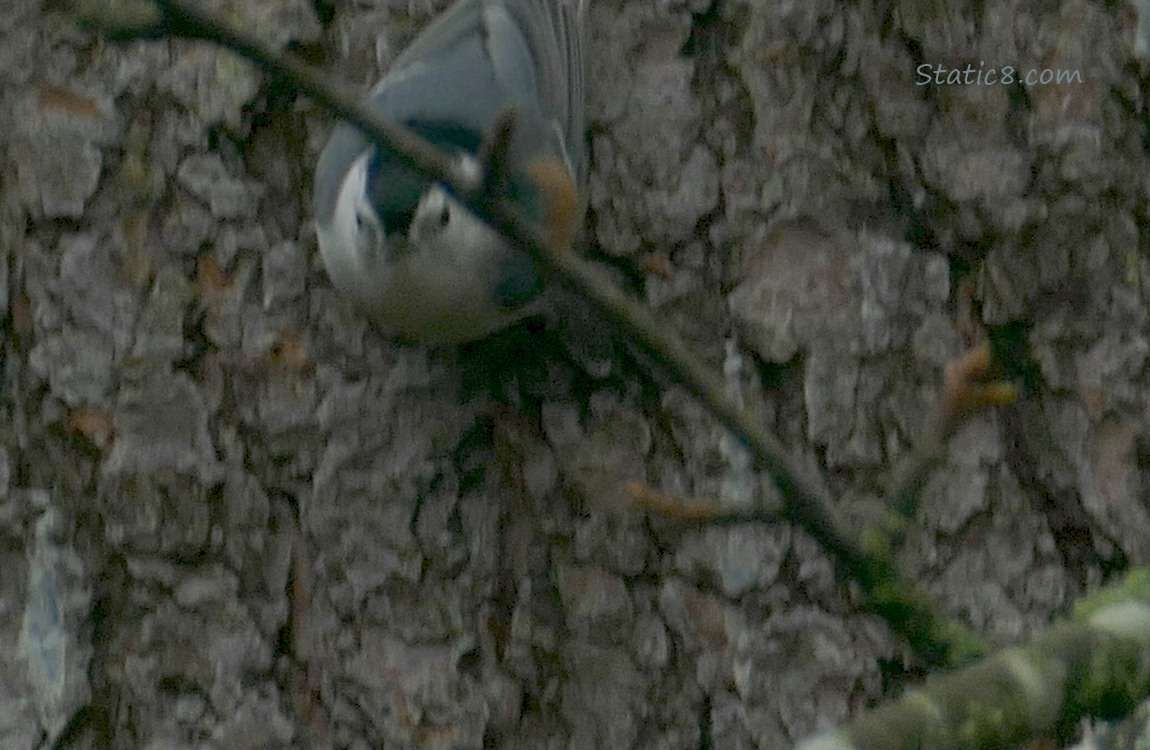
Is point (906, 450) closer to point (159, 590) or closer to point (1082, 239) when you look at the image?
point (1082, 239)

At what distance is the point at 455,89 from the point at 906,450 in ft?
2.09

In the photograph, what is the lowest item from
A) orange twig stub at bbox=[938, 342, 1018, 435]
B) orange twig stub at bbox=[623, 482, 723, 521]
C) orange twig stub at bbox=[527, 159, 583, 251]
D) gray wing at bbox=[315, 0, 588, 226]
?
orange twig stub at bbox=[623, 482, 723, 521]

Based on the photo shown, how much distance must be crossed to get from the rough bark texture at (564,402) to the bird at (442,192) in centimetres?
4

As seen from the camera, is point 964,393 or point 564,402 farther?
point 564,402

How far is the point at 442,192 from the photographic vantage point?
127 centimetres

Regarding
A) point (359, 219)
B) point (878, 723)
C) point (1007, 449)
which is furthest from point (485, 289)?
point (878, 723)

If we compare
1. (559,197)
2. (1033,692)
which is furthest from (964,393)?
(559,197)

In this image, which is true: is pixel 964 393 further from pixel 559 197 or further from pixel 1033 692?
pixel 559 197

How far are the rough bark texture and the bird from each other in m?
0.04

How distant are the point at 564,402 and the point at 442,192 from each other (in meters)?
0.24

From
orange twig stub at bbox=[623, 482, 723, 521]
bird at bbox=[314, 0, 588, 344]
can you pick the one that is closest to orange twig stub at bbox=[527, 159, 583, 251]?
bird at bbox=[314, 0, 588, 344]

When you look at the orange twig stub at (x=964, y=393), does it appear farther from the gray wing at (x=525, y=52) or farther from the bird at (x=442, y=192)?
the gray wing at (x=525, y=52)

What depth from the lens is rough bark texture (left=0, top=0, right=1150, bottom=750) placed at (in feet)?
3.83

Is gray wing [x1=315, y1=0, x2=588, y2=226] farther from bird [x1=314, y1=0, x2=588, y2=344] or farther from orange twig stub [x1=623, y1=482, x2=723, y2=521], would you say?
orange twig stub [x1=623, y1=482, x2=723, y2=521]
